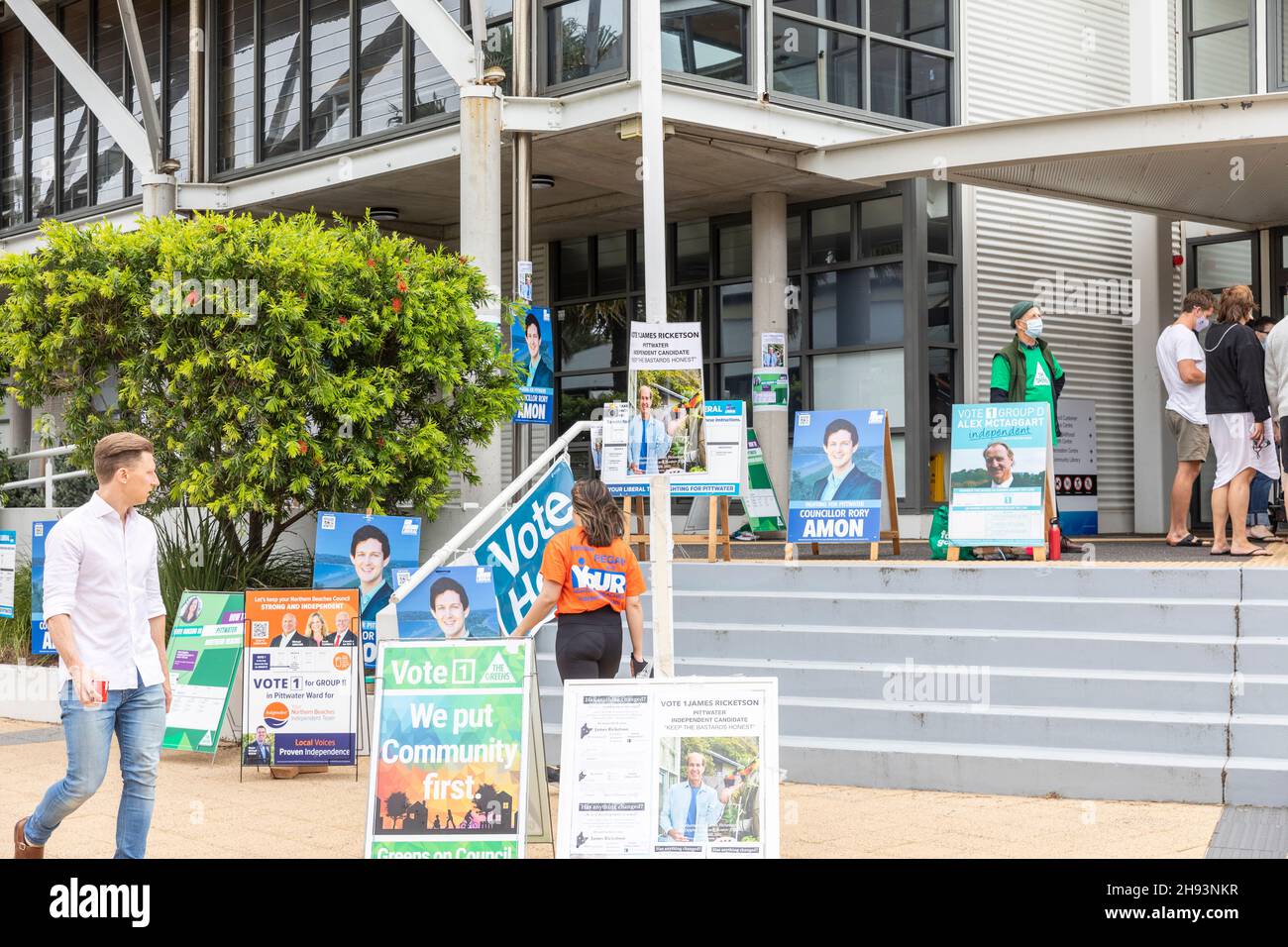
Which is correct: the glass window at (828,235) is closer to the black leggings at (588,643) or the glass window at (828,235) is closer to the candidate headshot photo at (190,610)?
the candidate headshot photo at (190,610)

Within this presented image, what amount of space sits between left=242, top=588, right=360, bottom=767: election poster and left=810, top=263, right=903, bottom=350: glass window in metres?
8.08

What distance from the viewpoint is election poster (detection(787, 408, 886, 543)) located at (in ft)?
36.1

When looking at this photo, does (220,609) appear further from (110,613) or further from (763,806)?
(763,806)

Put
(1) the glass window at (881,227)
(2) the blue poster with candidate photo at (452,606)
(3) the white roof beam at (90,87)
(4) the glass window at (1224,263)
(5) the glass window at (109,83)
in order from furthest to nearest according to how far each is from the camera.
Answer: (5) the glass window at (109,83) → (3) the white roof beam at (90,87) → (4) the glass window at (1224,263) → (1) the glass window at (881,227) → (2) the blue poster with candidate photo at (452,606)

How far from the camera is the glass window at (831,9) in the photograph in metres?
14.6

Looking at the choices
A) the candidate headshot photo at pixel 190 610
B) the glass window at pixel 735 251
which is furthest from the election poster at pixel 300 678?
the glass window at pixel 735 251

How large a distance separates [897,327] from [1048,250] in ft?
8.02

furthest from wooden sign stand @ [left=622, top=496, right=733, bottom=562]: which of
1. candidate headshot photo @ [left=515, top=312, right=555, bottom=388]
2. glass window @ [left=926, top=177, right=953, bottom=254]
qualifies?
→ glass window @ [left=926, top=177, right=953, bottom=254]

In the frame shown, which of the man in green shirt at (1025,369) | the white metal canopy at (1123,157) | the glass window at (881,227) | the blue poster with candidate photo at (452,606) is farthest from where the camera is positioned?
the glass window at (881,227)

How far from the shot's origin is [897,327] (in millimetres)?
15367

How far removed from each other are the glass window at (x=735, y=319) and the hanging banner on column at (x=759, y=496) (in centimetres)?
194

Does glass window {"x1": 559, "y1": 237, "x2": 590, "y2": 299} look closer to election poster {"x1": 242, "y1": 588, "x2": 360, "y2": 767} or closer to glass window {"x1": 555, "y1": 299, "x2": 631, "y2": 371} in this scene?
glass window {"x1": 555, "y1": 299, "x2": 631, "y2": 371}

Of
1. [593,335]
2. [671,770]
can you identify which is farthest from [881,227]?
[671,770]

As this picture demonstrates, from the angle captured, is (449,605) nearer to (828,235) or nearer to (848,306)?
(848,306)
